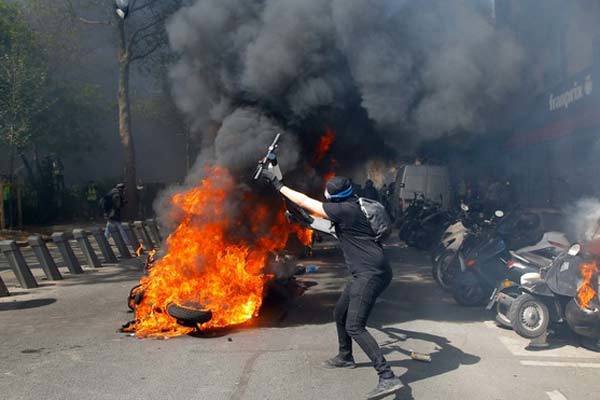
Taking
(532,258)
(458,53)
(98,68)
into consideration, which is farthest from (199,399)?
(98,68)

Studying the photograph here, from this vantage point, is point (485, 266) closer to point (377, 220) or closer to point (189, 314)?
point (377, 220)

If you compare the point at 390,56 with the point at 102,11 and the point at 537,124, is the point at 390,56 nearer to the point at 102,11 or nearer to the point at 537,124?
the point at 537,124

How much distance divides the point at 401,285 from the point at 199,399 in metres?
5.71

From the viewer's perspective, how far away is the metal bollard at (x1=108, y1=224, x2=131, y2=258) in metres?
14.3

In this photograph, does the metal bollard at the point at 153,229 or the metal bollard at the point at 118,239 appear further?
the metal bollard at the point at 153,229

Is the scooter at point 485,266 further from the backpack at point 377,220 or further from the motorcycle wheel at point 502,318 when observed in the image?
the backpack at point 377,220

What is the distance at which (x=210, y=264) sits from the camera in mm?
7211

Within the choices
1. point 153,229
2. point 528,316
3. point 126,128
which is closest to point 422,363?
point 528,316

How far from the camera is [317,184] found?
9453 mm

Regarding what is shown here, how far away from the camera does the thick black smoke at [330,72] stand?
8.29m

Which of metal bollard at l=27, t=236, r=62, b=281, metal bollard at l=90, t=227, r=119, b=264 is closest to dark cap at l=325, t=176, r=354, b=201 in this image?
metal bollard at l=27, t=236, r=62, b=281

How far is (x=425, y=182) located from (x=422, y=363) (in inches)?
483

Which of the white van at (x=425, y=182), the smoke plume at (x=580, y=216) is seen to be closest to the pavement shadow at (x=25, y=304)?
the smoke plume at (x=580, y=216)

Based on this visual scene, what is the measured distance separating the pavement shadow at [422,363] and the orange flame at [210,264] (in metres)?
1.83
